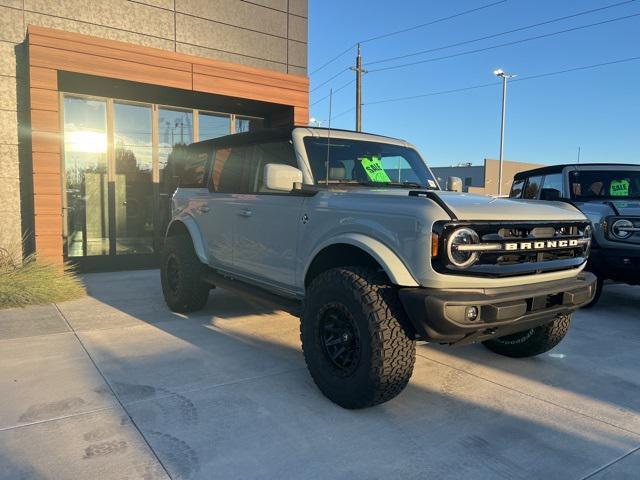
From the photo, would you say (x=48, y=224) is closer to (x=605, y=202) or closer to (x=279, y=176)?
(x=279, y=176)

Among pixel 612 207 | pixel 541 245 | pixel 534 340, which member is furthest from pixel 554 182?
pixel 541 245

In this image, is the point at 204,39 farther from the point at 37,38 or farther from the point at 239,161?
the point at 239,161

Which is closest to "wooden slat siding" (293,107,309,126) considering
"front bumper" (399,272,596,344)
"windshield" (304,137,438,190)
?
"windshield" (304,137,438,190)

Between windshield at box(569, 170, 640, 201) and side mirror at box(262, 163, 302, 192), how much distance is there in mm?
4580

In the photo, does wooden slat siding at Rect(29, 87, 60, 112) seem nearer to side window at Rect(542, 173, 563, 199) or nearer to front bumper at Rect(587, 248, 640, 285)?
side window at Rect(542, 173, 563, 199)

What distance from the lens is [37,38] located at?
7.17 m

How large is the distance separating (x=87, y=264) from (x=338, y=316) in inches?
267

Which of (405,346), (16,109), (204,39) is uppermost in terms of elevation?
(204,39)

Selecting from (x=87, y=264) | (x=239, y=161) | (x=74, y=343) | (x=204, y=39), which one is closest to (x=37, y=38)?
(x=204, y=39)

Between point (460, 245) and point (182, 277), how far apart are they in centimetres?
357

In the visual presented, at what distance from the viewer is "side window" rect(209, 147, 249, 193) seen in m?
4.87

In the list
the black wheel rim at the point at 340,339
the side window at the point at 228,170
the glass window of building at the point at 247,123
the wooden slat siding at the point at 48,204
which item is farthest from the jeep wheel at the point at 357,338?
the glass window of building at the point at 247,123

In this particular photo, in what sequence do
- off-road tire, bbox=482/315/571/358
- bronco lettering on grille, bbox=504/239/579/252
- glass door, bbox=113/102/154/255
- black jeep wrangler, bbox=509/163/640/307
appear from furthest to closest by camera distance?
glass door, bbox=113/102/154/255, black jeep wrangler, bbox=509/163/640/307, off-road tire, bbox=482/315/571/358, bronco lettering on grille, bbox=504/239/579/252

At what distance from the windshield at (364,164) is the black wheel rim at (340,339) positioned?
1162 millimetres
